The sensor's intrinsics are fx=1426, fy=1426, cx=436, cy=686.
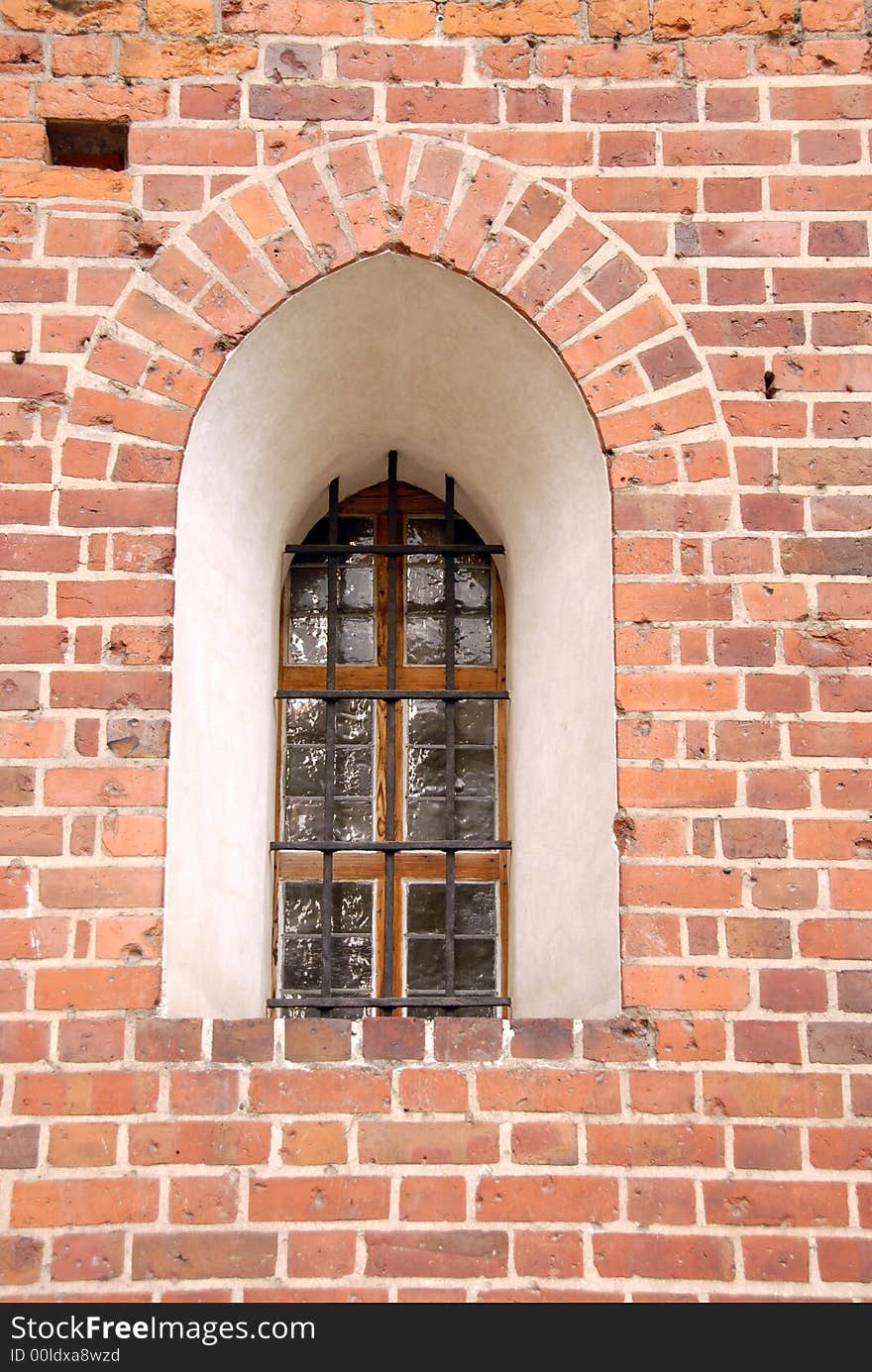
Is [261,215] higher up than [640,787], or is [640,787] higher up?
[261,215]

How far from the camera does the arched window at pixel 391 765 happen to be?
372 cm

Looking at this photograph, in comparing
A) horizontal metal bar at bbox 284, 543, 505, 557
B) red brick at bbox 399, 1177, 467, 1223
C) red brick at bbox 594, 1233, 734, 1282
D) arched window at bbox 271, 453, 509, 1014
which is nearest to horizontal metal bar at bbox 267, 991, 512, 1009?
arched window at bbox 271, 453, 509, 1014

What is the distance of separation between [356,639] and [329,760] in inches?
16.3

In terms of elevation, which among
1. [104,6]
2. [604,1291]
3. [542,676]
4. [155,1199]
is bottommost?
[604,1291]

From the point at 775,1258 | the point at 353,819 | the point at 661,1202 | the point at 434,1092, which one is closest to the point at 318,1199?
the point at 434,1092

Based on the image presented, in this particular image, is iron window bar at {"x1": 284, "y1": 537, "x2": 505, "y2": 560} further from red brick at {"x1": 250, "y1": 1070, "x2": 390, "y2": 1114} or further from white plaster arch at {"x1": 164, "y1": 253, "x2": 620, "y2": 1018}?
red brick at {"x1": 250, "y1": 1070, "x2": 390, "y2": 1114}

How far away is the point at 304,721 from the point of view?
3.89 metres

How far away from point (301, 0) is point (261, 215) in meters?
0.57

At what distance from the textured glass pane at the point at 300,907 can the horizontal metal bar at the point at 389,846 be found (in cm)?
11

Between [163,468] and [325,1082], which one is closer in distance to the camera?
[325,1082]

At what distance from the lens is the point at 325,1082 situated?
2.90m

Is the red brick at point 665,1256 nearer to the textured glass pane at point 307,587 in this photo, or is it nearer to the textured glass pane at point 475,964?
the textured glass pane at point 475,964

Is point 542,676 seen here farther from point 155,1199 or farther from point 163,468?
point 155,1199

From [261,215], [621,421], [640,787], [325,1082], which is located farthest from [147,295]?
[325,1082]
